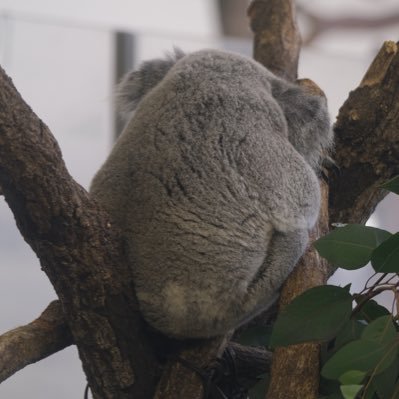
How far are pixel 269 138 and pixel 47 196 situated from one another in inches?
27.4

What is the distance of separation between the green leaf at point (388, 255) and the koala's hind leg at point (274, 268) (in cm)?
37

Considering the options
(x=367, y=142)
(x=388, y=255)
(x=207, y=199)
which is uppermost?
(x=367, y=142)

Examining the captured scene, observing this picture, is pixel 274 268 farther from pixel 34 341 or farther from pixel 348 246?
pixel 34 341

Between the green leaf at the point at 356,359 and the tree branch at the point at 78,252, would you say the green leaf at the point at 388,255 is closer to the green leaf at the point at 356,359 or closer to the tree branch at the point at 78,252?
the green leaf at the point at 356,359

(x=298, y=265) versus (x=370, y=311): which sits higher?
(x=298, y=265)

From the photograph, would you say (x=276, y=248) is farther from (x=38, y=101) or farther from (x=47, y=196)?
(x=38, y=101)

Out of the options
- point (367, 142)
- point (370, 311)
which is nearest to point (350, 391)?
point (370, 311)

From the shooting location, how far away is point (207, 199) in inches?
68.0

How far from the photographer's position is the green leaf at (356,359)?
4.41ft

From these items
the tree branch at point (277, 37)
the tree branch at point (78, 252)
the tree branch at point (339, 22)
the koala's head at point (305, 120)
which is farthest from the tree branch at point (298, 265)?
the tree branch at point (339, 22)

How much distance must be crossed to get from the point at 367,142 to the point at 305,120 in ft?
0.81

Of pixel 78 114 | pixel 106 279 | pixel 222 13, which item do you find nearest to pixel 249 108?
pixel 106 279

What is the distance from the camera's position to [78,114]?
3.06m

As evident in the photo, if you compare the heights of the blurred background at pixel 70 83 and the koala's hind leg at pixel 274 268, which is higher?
the blurred background at pixel 70 83
